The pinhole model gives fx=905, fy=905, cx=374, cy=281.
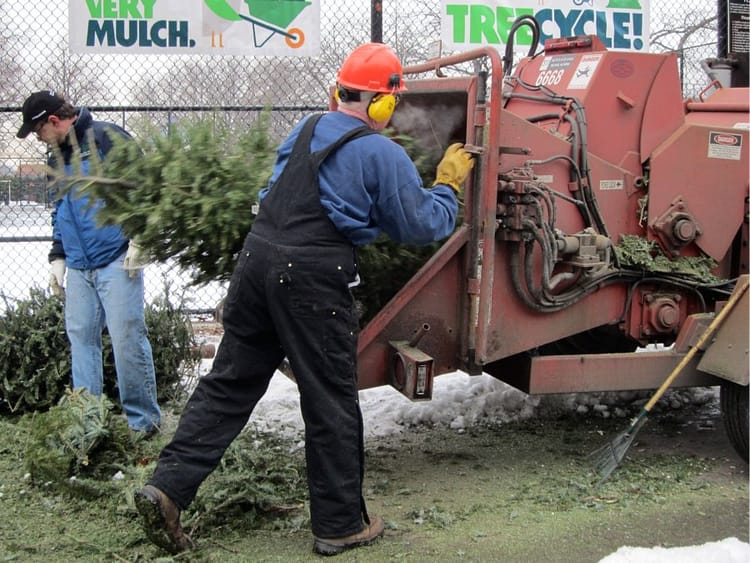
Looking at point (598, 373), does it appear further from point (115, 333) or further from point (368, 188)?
point (115, 333)

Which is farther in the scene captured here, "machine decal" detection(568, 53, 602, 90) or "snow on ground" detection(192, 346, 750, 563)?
"snow on ground" detection(192, 346, 750, 563)

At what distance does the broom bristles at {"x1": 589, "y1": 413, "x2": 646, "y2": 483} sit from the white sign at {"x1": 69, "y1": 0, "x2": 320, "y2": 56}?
3747mm

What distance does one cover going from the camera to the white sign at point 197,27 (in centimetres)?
649

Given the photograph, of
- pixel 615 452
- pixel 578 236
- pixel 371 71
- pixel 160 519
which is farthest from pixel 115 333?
pixel 615 452

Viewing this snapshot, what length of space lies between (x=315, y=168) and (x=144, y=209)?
87 centimetres

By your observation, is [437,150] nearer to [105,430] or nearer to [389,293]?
[389,293]

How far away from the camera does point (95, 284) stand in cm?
475

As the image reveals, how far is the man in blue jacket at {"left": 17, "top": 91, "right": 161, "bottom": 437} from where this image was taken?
182 inches

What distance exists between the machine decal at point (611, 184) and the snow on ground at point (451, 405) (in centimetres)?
159

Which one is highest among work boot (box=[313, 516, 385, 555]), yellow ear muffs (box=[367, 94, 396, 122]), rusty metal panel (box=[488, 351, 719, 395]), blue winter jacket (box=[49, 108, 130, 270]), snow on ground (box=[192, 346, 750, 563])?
yellow ear muffs (box=[367, 94, 396, 122])

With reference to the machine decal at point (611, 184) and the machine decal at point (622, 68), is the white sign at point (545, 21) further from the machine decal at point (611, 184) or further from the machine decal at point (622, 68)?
the machine decal at point (611, 184)

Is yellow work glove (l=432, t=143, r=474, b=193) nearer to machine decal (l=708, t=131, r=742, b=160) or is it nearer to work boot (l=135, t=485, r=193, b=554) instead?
machine decal (l=708, t=131, r=742, b=160)

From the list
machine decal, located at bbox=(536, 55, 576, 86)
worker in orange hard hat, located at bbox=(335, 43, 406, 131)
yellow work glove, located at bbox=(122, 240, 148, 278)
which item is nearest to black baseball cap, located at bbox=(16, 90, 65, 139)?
yellow work glove, located at bbox=(122, 240, 148, 278)

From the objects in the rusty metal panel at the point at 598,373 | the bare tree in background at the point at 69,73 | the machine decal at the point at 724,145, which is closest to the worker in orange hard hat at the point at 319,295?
the rusty metal panel at the point at 598,373
